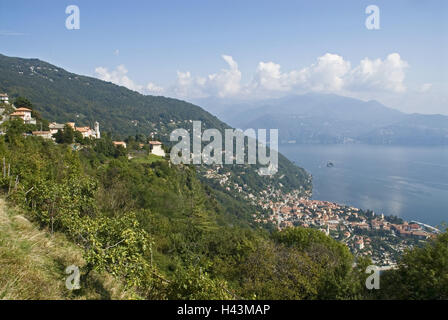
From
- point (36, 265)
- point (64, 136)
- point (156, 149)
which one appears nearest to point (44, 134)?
point (64, 136)

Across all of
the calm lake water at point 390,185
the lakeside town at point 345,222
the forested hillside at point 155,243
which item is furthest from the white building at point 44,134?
the calm lake water at point 390,185

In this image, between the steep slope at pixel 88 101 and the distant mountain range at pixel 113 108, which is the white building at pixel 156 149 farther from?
the steep slope at pixel 88 101

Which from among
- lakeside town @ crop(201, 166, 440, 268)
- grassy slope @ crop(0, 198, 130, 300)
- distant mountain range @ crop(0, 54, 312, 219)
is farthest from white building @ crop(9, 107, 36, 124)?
lakeside town @ crop(201, 166, 440, 268)

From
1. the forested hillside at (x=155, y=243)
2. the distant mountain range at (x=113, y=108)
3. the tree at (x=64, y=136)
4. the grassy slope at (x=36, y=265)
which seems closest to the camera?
the grassy slope at (x=36, y=265)

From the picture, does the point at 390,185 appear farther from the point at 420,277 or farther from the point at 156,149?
the point at 420,277
